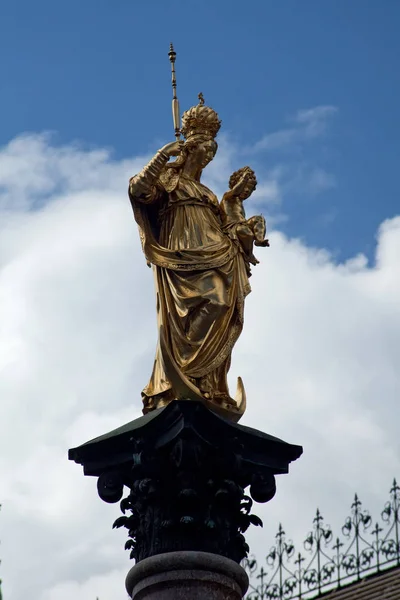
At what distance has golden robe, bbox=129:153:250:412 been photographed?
18844 millimetres

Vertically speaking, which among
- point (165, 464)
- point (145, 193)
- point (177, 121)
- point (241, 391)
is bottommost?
point (165, 464)

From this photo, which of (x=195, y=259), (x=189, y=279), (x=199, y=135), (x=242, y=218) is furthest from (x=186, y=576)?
(x=199, y=135)

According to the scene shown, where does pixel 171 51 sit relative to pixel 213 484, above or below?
above

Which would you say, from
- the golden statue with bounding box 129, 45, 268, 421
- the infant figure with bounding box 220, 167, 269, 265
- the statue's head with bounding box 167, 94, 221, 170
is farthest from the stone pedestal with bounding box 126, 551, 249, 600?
the statue's head with bounding box 167, 94, 221, 170

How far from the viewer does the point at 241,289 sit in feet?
63.6

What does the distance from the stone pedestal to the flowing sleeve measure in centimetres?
426

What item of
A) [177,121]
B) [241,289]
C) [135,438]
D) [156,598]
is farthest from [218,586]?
[177,121]

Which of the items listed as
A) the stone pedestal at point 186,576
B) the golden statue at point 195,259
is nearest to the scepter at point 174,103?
the golden statue at point 195,259

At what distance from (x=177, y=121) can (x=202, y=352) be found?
3173mm

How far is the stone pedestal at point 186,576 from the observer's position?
17453 mm

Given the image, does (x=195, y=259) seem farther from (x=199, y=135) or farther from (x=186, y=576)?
(x=186, y=576)

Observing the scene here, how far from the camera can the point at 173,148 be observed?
19609 mm

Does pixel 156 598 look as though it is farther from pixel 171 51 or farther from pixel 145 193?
pixel 171 51

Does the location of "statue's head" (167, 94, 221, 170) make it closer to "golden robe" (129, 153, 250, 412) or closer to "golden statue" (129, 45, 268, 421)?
"golden statue" (129, 45, 268, 421)
